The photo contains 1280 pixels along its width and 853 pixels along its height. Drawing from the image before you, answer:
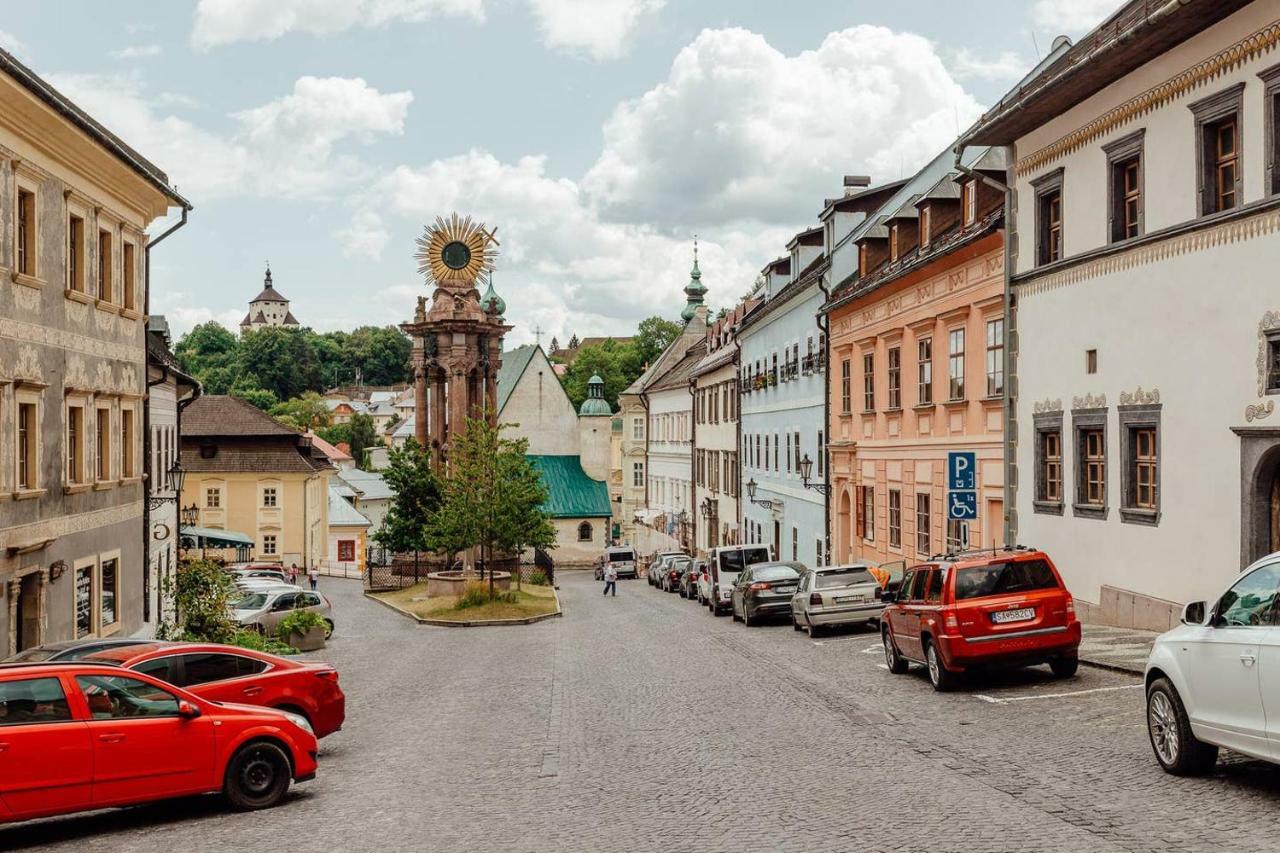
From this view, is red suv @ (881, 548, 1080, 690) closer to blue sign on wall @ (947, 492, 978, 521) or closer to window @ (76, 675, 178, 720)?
blue sign on wall @ (947, 492, 978, 521)

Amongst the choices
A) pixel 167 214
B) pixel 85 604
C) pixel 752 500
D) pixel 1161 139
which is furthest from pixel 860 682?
pixel 752 500

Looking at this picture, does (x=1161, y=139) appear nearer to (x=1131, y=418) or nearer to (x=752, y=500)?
(x=1131, y=418)

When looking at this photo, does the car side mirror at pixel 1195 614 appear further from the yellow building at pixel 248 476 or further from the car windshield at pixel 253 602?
the yellow building at pixel 248 476

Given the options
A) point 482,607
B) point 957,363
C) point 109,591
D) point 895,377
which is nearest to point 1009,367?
point 957,363

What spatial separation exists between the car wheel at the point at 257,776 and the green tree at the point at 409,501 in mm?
50456

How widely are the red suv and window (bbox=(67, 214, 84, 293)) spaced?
1531 cm

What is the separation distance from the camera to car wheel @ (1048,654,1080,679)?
16625 millimetres

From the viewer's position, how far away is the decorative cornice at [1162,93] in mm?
17219

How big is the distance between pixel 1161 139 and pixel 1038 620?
7.81m

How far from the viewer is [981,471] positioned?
27719 millimetres

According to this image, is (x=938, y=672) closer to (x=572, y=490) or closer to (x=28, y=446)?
(x=28, y=446)

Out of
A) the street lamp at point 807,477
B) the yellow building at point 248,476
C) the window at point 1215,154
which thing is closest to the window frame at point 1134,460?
the window at point 1215,154

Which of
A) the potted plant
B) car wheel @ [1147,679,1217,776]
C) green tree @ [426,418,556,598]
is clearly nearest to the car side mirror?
car wheel @ [1147,679,1217,776]

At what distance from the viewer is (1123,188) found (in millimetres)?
21344
